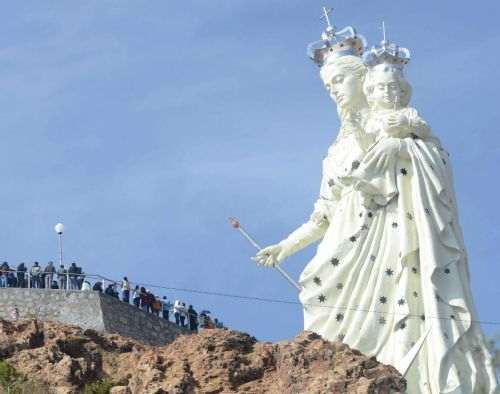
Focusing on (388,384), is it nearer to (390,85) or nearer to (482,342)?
(482,342)

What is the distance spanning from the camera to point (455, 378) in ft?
66.9

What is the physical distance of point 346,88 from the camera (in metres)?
22.9

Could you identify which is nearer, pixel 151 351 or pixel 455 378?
pixel 151 351

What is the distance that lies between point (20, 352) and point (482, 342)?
9416 millimetres

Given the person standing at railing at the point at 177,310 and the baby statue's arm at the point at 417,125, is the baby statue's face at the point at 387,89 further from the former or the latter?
the person standing at railing at the point at 177,310

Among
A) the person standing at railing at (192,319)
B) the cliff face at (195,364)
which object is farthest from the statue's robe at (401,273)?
the person standing at railing at (192,319)

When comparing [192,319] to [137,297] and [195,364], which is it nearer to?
[137,297]

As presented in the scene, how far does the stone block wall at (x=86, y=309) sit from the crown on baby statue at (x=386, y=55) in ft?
35.2

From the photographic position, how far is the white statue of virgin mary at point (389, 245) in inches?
818

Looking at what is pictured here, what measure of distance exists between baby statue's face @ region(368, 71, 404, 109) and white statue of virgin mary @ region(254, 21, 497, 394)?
0.01m

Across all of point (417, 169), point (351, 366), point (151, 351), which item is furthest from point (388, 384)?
point (417, 169)

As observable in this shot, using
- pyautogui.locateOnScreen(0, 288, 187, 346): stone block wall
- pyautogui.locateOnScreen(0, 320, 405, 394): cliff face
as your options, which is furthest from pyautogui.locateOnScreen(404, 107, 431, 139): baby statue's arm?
pyautogui.locateOnScreen(0, 288, 187, 346): stone block wall

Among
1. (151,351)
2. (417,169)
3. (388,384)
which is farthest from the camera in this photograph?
(417,169)

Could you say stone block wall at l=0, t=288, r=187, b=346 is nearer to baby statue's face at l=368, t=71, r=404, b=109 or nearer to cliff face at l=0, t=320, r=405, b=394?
baby statue's face at l=368, t=71, r=404, b=109
